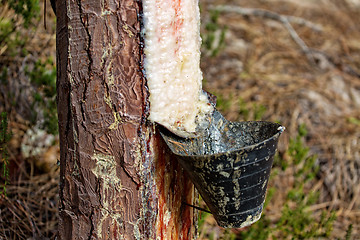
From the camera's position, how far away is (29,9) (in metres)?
2.21

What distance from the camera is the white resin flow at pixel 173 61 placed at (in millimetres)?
1311

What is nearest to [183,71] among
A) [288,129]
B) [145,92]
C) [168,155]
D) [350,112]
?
[145,92]

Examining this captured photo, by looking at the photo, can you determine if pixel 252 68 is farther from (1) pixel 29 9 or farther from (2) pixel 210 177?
(2) pixel 210 177

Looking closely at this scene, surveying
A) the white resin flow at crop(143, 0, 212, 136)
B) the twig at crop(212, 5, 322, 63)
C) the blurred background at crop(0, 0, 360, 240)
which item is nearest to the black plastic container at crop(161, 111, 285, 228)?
the white resin flow at crop(143, 0, 212, 136)

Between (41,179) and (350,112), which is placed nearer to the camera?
(41,179)

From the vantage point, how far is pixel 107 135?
137cm

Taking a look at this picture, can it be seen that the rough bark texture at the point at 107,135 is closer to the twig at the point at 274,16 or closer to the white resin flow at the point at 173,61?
the white resin flow at the point at 173,61

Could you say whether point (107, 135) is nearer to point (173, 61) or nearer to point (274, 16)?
point (173, 61)

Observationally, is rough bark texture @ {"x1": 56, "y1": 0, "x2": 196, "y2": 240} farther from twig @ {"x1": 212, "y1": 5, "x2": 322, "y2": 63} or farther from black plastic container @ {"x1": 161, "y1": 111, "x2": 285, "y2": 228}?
twig @ {"x1": 212, "y1": 5, "x2": 322, "y2": 63}

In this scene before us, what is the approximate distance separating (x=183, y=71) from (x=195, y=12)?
22 cm

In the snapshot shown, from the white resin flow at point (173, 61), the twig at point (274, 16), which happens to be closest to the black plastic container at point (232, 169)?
the white resin flow at point (173, 61)

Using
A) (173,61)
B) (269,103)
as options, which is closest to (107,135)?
(173,61)

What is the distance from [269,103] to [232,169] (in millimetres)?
2430

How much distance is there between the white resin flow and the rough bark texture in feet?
0.12
